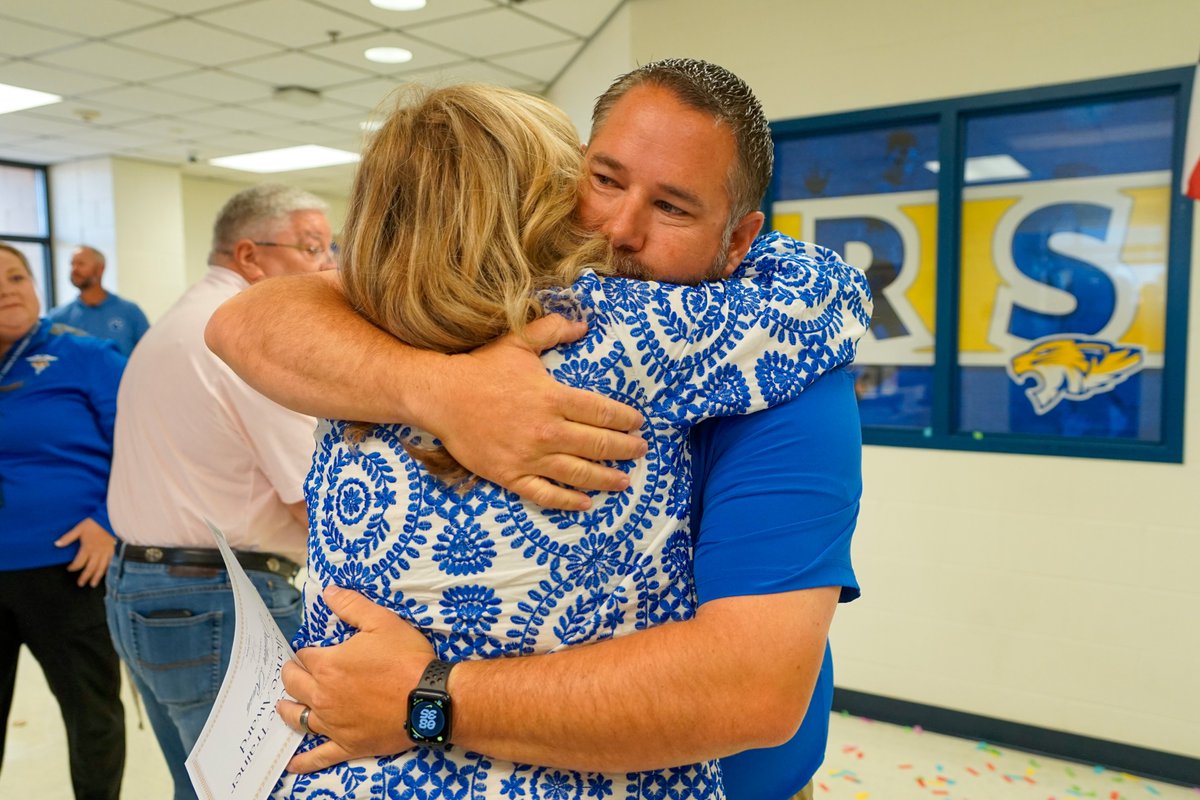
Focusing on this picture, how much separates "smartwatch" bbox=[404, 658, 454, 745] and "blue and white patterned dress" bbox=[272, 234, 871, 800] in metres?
0.04

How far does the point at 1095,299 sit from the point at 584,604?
10.5 ft

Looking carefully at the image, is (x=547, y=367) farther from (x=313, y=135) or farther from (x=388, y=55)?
(x=313, y=135)

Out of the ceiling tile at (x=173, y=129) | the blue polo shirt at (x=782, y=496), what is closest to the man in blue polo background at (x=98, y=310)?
the ceiling tile at (x=173, y=129)

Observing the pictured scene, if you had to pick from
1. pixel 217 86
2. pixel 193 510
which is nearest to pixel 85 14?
pixel 217 86

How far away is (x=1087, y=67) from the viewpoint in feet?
10.3

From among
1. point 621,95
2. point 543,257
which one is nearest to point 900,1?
point 621,95

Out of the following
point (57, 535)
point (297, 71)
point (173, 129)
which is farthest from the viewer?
point (173, 129)

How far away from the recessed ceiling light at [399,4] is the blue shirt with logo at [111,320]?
313 cm

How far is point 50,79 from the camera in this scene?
5.94 meters

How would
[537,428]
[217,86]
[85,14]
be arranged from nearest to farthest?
1. [537,428]
2. [85,14]
3. [217,86]

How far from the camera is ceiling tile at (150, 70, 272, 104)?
5.82 metres

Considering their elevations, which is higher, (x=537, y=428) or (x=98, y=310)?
(x=98, y=310)

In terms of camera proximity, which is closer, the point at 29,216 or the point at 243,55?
the point at 243,55

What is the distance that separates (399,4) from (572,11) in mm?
878
